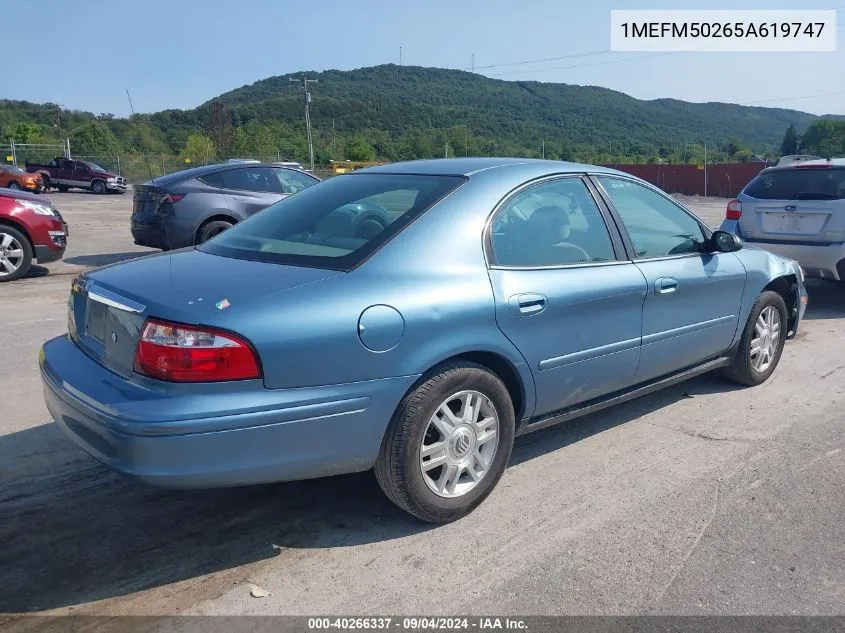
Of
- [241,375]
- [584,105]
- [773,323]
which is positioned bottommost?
[773,323]

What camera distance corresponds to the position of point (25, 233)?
9.55 m

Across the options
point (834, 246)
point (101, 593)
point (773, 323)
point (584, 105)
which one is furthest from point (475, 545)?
point (584, 105)

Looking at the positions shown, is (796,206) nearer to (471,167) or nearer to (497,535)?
(471,167)

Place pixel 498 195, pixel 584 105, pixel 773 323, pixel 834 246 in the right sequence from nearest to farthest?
pixel 498 195 < pixel 773 323 < pixel 834 246 < pixel 584 105

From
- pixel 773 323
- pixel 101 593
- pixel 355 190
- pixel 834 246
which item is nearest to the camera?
pixel 101 593

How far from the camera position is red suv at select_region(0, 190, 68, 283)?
371 inches

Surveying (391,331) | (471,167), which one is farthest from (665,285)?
(391,331)

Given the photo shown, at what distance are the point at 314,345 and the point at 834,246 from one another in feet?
22.5

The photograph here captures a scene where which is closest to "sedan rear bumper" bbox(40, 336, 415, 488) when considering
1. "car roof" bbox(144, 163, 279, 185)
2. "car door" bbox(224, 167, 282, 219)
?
"car door" bbox(224, 167, 282, 219)

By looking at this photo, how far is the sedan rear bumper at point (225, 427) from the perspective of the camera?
2762 millimetres

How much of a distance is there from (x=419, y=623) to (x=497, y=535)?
0.73 meters

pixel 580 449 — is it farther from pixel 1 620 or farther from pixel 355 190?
pixel 1 620

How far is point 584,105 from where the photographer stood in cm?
9525

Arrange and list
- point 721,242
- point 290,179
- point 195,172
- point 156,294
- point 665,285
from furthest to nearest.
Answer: point 290,179
point 195,172
point 721,242
point 665,285
point 156,294
